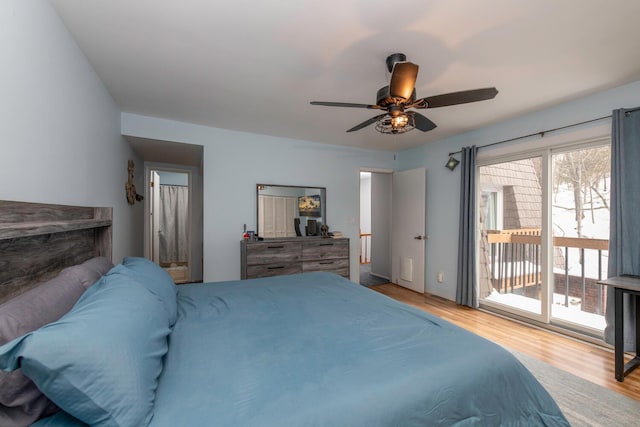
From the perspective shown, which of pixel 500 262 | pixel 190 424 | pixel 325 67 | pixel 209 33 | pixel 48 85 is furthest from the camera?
pixel 500 262

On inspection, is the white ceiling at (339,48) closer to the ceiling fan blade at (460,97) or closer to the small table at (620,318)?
the ceiling fan blade at (460,97)

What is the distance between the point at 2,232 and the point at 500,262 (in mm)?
4687

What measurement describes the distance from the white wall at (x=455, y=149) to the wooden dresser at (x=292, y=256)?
149 cm

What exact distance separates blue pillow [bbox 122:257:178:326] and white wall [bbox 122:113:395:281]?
1.89 metres

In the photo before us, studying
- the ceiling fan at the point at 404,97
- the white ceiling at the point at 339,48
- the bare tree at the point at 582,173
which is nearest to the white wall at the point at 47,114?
the white ceiling at the point at 339,48

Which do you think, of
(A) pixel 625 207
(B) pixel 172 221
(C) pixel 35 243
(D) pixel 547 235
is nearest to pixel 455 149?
(D) pixel 547 235

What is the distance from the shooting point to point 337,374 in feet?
3.52

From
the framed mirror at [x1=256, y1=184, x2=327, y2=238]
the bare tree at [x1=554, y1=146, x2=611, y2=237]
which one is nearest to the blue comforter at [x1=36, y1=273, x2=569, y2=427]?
the framed mirror at [x1=256, y1=184, x2=327, y2=238]

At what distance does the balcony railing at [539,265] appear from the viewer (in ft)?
9.93

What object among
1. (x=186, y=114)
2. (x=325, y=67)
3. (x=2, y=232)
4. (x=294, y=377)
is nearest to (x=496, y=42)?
(x=325, y=67)

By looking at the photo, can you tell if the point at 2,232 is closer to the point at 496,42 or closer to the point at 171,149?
the point at 496,42

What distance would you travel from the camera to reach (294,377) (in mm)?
1051

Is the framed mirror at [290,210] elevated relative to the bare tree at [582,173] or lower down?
lower down

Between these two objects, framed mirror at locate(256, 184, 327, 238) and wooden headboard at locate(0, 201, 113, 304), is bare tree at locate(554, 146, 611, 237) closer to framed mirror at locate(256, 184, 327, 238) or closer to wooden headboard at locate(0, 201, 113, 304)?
framed mirror at locate(256, 184, 327, 238)
